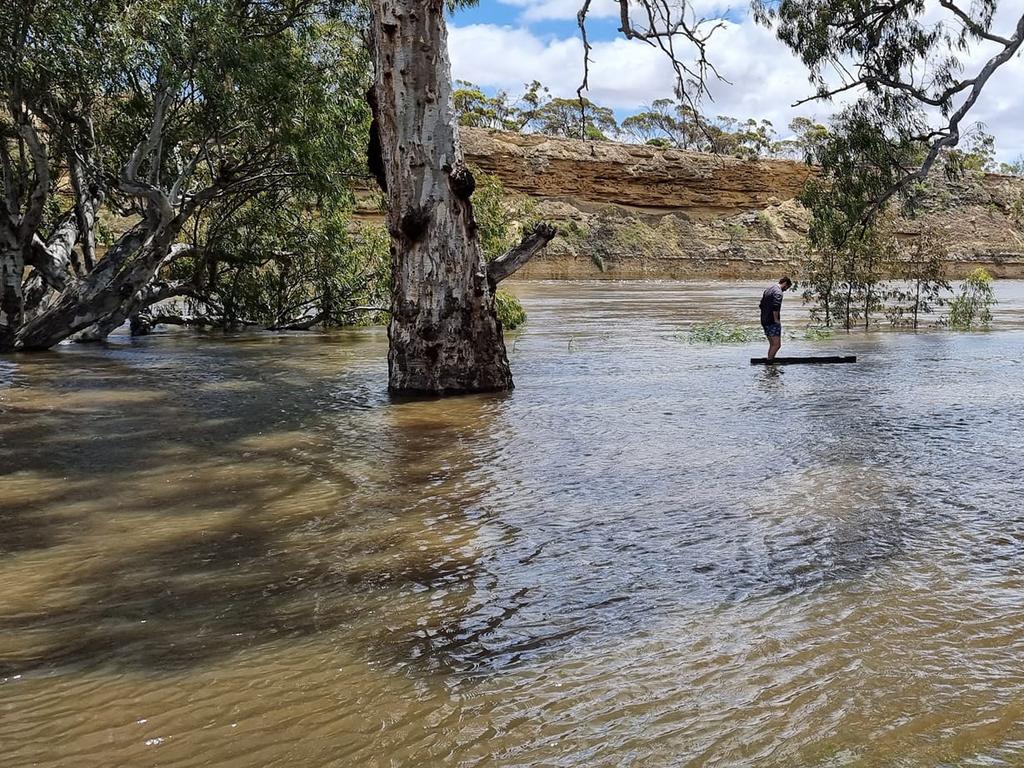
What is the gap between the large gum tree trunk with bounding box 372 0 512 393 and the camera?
9977 mm

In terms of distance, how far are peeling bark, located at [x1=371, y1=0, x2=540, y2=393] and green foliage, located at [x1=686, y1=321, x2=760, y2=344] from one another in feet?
24.4

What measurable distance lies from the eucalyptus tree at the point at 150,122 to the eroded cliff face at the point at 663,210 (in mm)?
36027

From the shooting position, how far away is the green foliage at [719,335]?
56.8 feet

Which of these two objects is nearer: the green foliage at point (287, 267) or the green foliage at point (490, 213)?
the green foliage at point (287, 267)

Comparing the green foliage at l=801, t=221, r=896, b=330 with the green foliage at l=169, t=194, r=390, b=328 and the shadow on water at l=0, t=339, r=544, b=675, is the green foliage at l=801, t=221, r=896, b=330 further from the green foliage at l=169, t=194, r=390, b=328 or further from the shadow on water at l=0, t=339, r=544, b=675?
the shadow on water at l=0, t=339, r=544, b=675

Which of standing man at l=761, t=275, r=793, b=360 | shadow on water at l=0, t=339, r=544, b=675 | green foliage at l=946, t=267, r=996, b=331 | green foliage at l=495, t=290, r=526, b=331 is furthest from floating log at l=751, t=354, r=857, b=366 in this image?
green foliage at l=946, t=267, r=996, b=331

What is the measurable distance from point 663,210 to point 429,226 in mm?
53615

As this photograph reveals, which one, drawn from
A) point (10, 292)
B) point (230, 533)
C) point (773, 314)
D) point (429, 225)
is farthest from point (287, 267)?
point (230, 533)

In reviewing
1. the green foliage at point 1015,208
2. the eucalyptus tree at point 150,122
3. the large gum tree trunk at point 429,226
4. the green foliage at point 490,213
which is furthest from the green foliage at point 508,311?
the green foliage at point 1015,208

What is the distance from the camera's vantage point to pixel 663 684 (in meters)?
2.89

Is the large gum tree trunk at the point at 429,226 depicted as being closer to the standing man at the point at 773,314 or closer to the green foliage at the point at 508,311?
the standing man at the point at 773,314

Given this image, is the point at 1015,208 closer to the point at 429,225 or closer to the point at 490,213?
the point at 490,213

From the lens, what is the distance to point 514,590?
3.75 metres

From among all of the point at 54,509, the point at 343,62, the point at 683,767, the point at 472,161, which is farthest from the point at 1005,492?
the point at 472,161
